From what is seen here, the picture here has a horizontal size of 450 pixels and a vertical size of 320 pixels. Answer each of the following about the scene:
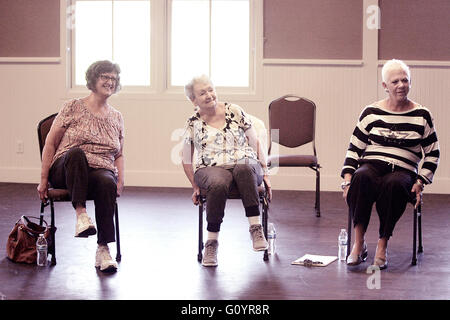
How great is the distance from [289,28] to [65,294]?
4524 millimetres

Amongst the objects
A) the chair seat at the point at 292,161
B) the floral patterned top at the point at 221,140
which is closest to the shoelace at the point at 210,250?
the floral patterned top at the point at 221,140

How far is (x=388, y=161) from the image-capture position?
150 inches

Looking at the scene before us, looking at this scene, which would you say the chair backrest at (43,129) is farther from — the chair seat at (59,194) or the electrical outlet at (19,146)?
the electrical outlet at (19,146)

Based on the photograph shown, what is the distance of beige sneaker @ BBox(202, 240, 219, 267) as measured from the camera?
3707 millimetres

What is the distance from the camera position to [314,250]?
4.14m

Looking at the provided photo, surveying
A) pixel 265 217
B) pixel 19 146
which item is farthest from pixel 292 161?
pixel 19 146

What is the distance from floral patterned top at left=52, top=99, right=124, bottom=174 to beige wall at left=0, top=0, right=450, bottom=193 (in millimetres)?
3350

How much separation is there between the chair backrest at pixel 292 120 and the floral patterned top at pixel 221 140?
1936 millimetres

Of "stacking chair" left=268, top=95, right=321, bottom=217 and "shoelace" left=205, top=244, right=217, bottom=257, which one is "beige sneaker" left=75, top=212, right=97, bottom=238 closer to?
"shoelace" left=205, top=244, right=217, bottom=257

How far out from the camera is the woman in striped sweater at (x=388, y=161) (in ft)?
12.1

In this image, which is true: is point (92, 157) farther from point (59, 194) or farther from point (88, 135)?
point (59, 194)

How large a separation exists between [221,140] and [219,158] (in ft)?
0.35
